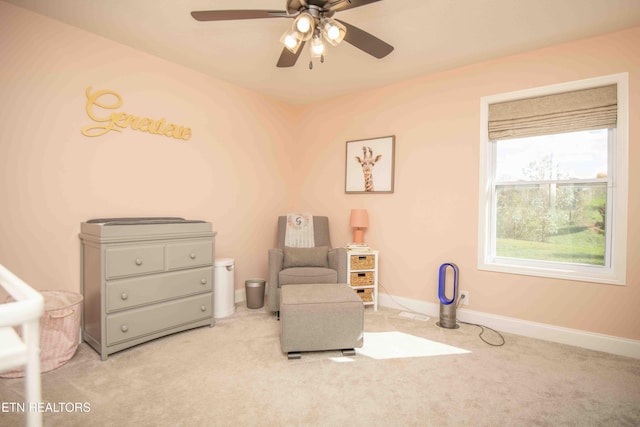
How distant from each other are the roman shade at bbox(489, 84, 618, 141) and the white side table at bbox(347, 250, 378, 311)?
1.68m

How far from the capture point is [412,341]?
2553mm

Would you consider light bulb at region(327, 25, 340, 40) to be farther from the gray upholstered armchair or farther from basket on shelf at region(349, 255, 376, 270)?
basket on shelf at region(349, 255, 376, 270)

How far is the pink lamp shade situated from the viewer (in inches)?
137

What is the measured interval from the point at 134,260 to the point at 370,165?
2561 mm

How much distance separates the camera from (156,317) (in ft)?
7.99

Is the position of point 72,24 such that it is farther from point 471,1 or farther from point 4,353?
point 471,1

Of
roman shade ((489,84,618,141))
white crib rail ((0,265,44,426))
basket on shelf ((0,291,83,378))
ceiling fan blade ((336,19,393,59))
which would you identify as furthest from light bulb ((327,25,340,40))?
→ basket on shelf ((0,291,83,378))

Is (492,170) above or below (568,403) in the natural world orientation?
above

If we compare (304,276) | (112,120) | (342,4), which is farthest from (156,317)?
(342,4)

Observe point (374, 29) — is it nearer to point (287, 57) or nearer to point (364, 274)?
point (287, 57)

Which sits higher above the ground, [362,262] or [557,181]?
[557,181]

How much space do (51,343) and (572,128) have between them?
421 cm

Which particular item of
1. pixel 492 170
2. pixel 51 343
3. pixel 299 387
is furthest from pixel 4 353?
pixel 492 170

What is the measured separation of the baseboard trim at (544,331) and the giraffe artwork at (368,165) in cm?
138
